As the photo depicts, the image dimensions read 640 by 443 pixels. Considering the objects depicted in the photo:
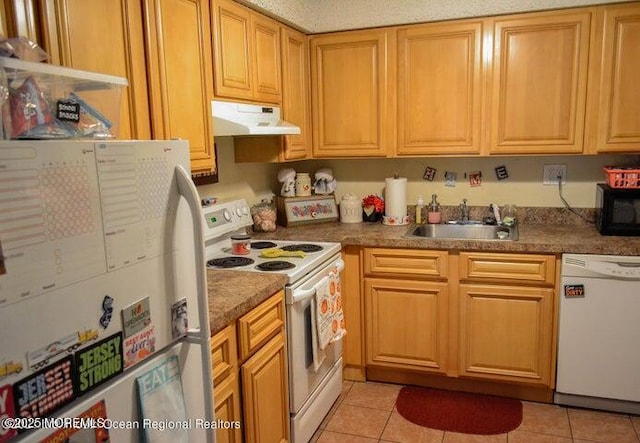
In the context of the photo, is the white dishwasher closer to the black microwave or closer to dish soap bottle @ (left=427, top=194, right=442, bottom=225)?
the black microwave

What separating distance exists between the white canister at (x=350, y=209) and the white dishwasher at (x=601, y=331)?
1.27 meters

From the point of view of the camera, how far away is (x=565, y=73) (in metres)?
2.72

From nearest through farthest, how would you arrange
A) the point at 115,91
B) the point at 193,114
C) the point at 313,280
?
the point at 115,91 < the point at 193,114 < the point at 313,280

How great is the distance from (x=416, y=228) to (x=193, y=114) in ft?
5.37

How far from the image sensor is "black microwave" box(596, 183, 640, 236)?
2619mm

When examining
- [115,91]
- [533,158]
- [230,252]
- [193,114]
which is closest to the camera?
[115,91]

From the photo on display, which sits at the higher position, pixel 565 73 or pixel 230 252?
pixel 565 73

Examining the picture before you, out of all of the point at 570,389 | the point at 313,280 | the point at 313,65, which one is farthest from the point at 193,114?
the point at 570,389

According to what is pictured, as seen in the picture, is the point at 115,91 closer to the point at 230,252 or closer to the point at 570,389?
the point at 230,252

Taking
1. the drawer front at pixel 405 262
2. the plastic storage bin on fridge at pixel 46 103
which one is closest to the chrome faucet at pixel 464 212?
the drawer front at pixel 405 262

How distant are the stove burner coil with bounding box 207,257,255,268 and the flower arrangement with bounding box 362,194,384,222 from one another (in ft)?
3.71

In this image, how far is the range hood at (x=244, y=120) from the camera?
2236 mm

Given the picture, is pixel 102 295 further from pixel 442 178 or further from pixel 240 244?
pixel 442 178

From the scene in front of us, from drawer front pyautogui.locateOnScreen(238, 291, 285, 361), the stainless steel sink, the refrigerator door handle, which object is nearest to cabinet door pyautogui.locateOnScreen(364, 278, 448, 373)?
the stainless steel sink
